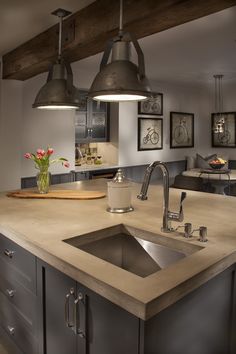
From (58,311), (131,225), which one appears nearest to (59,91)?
(131,225)

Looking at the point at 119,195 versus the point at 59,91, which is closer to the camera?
the point at 119,195

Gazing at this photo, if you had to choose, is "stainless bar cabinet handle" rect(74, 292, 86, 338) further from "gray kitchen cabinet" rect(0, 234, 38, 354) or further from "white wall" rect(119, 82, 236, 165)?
"white wall" rect(119, 82, 236, 165)

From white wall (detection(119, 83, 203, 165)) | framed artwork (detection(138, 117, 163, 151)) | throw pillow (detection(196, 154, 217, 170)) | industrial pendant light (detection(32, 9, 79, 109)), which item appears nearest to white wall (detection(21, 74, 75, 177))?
white wall (detection(119, 83, 203, 165))

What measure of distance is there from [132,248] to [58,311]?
527mm

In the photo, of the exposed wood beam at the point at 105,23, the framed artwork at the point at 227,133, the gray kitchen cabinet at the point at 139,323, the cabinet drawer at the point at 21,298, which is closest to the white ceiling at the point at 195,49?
the exposed wood beam at the point at 105,23

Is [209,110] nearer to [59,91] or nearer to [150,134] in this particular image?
[150,134]

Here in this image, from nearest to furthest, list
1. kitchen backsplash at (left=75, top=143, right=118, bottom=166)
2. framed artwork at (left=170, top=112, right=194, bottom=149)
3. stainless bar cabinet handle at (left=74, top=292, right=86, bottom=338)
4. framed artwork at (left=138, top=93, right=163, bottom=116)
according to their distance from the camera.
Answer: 1. stainless bar cabinet handle at (left=74, top=292, right=86, bottom=338)
2. kitchen backsplash at (left=75, top=143, right=118, bottom=166)
3. framed artwork at (left=138, top=93, right=163, bottom=116)
4. framed artwork at (left=170, top=112, right=194, bottom=149)

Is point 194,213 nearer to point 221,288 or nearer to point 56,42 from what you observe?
point 221,288

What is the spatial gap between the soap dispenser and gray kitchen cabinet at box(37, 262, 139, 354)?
0.72 meters

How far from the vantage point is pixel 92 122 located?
5.41m

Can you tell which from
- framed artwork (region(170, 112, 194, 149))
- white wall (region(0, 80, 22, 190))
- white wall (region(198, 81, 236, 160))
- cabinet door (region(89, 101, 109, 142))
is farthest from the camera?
white wall (region(198, 81, 236, 160))

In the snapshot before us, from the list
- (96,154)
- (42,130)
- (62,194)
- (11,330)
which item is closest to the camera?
(11,330)

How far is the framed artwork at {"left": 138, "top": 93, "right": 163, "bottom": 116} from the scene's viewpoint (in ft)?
19.6

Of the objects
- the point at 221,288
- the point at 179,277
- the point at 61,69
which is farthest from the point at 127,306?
the point at 61,69
